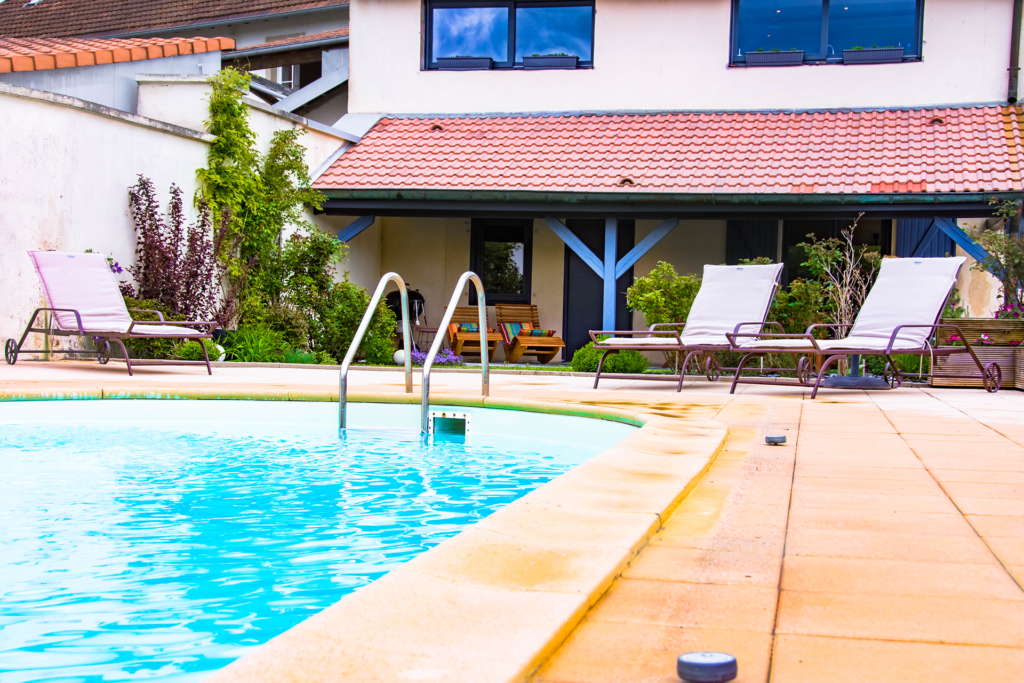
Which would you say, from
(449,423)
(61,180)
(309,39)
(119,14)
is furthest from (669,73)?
(119,14)


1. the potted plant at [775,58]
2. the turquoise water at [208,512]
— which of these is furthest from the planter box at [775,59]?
the turquoise water at [208,512]

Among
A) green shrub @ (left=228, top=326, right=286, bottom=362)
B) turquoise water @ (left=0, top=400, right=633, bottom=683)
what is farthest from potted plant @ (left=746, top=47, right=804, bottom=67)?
turquoise water @ (left=0, top=400, right=633, bottom=683)

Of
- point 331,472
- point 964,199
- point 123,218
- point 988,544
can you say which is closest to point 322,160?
point 123,218

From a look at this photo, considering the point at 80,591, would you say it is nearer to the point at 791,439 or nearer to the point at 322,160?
the point at 791,439

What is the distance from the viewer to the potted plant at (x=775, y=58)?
13.7 m

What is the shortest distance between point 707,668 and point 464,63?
14.3 metres

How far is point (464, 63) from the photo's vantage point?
1463 centimetres

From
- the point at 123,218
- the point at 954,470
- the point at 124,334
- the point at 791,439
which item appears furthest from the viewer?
the point at 123,218

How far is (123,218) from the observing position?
9.86m

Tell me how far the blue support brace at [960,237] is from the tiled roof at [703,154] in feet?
1.84

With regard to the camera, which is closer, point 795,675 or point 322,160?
point 795,675

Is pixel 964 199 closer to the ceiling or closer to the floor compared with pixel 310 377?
closer to the ceiling

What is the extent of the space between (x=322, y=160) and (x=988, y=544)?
12.2 metres

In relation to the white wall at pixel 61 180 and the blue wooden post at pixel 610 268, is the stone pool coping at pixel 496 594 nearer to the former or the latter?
the white wall at pixel 61 180
